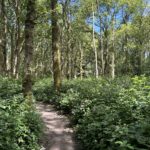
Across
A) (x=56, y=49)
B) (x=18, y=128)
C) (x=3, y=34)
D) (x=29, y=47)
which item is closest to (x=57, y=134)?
(x=29, y=47)

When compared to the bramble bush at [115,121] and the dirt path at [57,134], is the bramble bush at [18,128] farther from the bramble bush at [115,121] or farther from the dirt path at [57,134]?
the bramble bush at [115,121]

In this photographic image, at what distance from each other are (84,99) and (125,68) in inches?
1855

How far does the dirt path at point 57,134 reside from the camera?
1048cm

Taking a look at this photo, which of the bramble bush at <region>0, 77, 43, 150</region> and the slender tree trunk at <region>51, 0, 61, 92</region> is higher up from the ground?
the slender tree trunk at <region>51, 0, 61, 92</region>

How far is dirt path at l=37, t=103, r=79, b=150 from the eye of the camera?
10477mm

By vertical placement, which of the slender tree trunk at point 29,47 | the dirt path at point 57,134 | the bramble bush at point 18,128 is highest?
the slender tree trunk at point 29,47

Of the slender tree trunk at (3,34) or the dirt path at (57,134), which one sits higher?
the slender tree trunk at (3,34)

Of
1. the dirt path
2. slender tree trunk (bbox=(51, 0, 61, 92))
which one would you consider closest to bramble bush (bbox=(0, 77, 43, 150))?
the dirt path

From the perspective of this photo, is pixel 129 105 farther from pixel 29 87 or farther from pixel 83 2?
pixel 83 2

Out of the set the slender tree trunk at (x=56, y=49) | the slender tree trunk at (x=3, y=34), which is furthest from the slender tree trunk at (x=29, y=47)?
the slender tree trunk at (x=3, y=34)

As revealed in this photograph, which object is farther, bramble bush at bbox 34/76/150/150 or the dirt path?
the dirt path

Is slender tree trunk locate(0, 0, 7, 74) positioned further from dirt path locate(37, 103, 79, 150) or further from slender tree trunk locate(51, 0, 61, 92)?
dirt path locate(37, 103, 79, 150)

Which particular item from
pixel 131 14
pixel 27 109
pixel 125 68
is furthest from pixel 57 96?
pixel 125 68

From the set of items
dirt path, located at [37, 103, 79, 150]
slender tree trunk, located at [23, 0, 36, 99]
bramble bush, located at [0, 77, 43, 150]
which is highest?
slender tree trunk, located at [23, 0, 36, 99]
